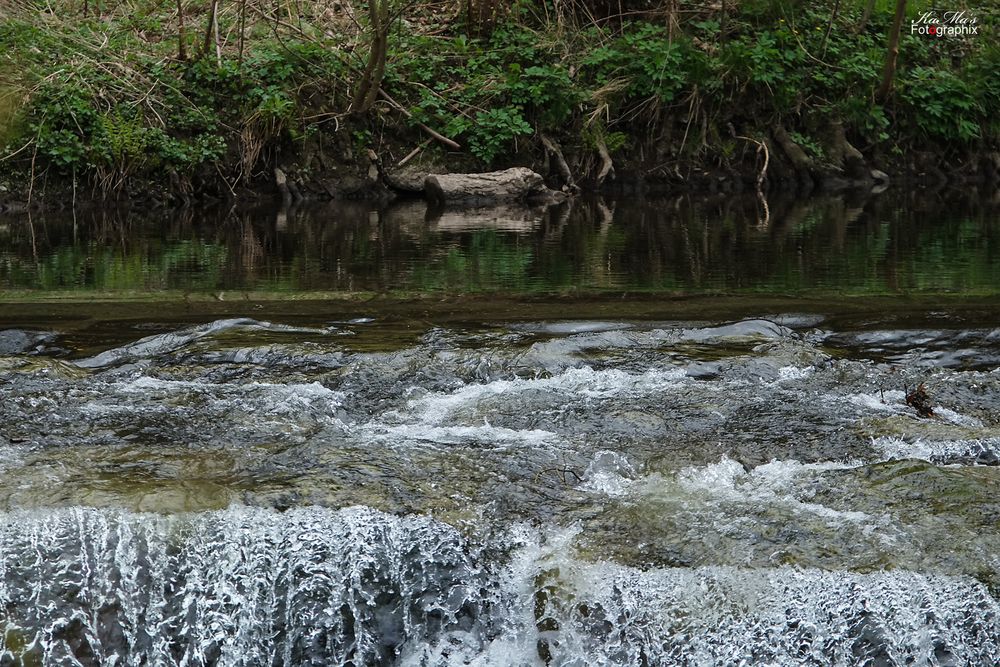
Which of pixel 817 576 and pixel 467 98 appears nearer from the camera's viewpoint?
pixel 817 576

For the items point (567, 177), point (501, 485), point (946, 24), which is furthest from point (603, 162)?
point (501, 485)

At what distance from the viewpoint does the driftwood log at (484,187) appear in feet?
47.1

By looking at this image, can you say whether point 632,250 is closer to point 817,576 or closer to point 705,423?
point 705,423

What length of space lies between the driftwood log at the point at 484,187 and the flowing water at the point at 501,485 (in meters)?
7.87

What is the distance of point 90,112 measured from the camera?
42.3 feet

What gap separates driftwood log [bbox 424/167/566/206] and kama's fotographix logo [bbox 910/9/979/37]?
7002 millimetres

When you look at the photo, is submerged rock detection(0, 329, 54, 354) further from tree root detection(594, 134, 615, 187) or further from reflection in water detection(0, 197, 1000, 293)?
tree root detection(594, 134, 615, 187)

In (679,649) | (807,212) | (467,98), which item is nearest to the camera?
(679,649)

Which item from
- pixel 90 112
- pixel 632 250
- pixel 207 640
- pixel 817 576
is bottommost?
pixel 207 640

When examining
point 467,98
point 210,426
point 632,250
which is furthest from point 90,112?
point 210,426

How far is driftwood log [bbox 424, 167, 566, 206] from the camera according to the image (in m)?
14.4

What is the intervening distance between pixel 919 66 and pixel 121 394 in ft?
49.7

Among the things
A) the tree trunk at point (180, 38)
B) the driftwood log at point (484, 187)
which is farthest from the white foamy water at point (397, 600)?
the tree trunk at point (180, 38)

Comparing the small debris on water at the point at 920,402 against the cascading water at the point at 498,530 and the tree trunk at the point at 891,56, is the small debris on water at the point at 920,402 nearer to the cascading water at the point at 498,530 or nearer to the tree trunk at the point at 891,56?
the cascading water at the point at 498,530
